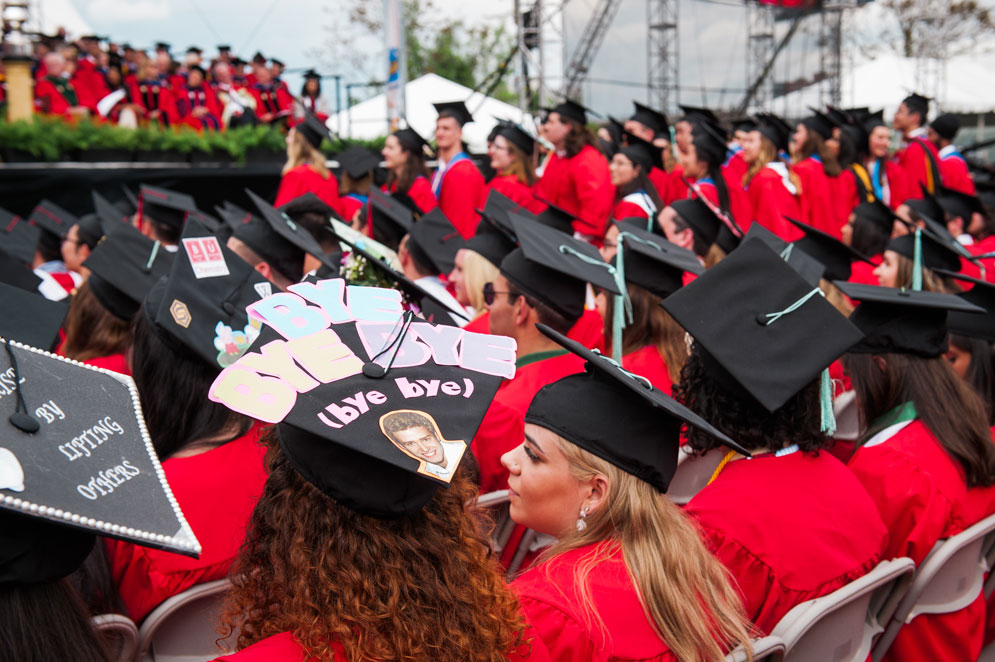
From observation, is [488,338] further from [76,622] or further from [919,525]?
[919,525]

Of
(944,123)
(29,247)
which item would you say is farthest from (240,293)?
(944,123)

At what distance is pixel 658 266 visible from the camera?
11.8 ft

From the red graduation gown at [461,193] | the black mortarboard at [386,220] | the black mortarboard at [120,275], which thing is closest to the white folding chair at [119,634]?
the black mortarboard at [120,275]

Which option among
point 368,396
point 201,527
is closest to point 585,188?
point 201,527

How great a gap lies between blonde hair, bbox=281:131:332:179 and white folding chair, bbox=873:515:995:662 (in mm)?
6763

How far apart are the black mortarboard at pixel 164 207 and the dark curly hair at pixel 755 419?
14.5 feet

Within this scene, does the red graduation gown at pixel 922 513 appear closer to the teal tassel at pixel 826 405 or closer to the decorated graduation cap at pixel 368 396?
the teal tassel at pixel 826 405

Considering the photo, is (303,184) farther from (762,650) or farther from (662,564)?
(762,650)

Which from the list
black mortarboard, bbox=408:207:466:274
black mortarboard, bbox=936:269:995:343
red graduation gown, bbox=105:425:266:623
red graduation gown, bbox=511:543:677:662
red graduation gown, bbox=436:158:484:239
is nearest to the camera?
red graduation gown, bbox=511:543:677:662

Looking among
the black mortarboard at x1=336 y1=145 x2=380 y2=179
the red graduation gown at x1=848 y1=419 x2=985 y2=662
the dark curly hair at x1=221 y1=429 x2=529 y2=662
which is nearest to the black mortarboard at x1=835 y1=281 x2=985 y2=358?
the red graduation gown at x1=848 y1=419 x2=985 y2=662

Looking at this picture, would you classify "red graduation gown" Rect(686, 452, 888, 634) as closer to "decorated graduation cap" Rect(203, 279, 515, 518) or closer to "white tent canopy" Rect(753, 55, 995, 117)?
"decorated graduation cap" Rect(203, 279, 515, 518)

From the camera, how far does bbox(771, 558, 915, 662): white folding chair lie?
1.77 metres

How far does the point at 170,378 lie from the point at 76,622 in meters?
1.22

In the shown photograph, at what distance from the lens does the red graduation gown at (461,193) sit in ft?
25.3
